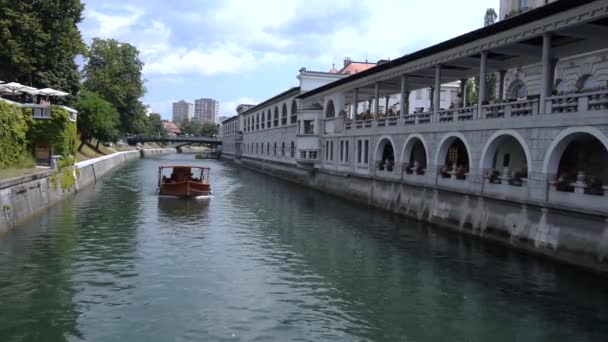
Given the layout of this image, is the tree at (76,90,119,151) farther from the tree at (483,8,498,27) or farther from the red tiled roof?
the tree at (483,8,498,27)

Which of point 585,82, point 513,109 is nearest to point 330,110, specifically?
point 585,82

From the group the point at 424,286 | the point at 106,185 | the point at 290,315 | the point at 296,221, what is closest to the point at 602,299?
the point at 424,286

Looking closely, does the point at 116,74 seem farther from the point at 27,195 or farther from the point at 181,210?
the point at 27,195

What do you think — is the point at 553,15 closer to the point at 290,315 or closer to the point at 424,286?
the point at 424,286

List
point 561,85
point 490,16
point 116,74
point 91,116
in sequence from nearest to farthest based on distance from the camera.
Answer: point 561,85, point 490,16, point 91,116, point 116,74

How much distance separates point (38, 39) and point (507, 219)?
39669 millimetres

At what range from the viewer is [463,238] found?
22.0 metres

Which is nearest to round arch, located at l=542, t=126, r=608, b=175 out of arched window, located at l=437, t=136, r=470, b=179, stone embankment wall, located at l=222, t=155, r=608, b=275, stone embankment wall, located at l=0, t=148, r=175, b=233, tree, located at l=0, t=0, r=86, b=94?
stone embankment wall, located at l=222, t=155, r=608, b=275

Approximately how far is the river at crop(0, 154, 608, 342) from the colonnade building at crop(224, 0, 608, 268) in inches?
98.7

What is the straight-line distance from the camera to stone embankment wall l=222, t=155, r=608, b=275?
15.9 metres

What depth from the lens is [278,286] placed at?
48.6 feet

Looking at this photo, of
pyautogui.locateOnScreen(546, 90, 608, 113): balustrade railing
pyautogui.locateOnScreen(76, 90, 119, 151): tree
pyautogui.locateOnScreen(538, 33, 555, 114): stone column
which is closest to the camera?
pyautogui.locateOnScreen(546, 90, 608, 113): balustrade railing

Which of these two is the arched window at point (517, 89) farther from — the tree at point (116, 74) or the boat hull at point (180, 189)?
the tree at point (116, 74)

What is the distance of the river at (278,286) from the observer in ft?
38.0
